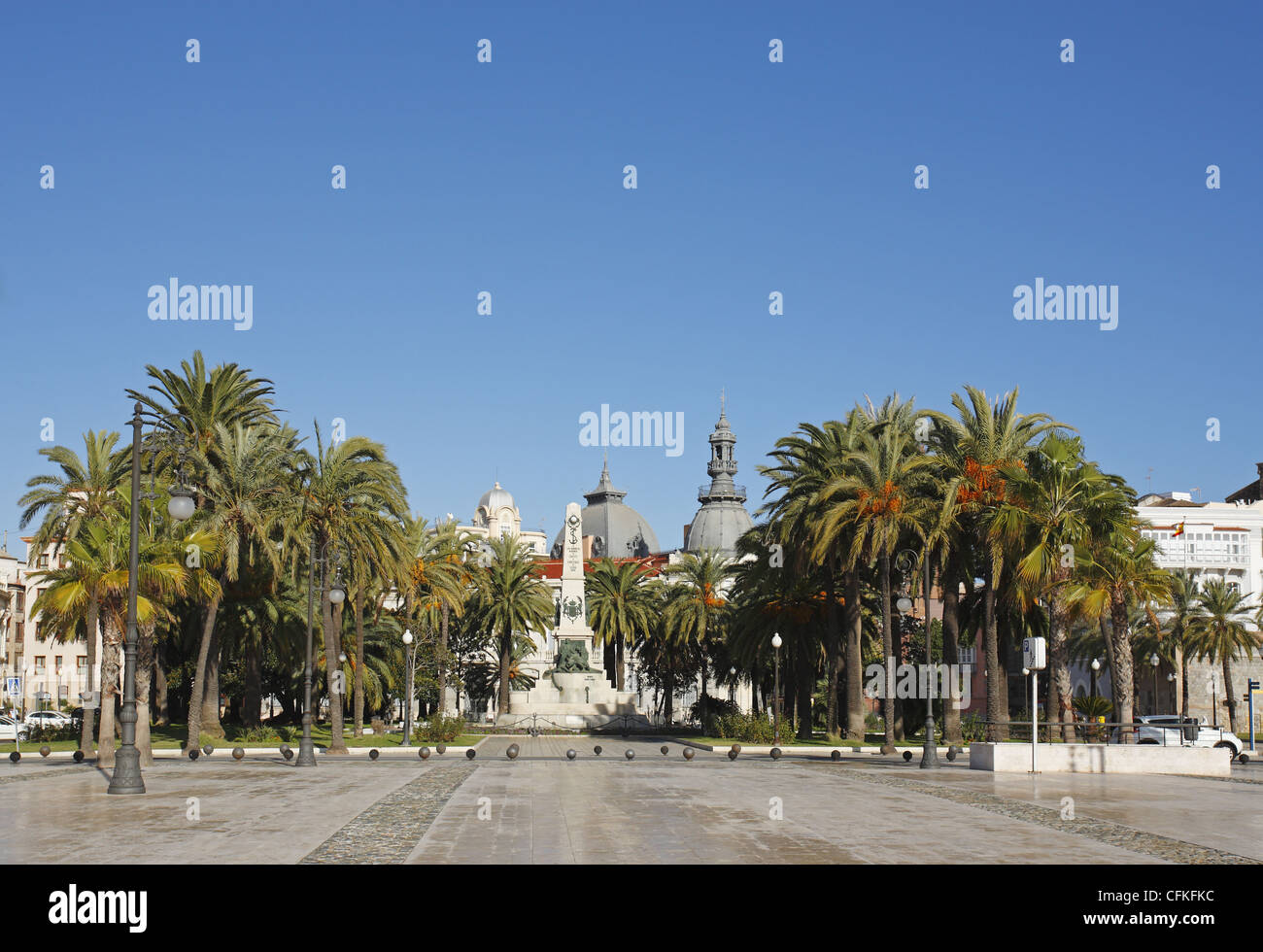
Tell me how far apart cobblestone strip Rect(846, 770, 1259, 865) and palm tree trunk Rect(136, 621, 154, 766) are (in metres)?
21.0

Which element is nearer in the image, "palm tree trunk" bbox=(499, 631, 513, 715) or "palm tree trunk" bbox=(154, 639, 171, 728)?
"palm tree trunk" bbox=(154, 639, 171, 728)

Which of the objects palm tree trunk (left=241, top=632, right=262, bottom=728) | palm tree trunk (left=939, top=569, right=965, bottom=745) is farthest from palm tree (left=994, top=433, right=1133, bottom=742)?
palm tree trunk (left=241, top=632, right=262, bottom=728)

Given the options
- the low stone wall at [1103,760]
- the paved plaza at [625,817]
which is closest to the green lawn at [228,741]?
the paved plaza at [625,817]

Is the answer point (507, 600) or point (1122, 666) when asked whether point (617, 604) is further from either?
point (1122, 666)

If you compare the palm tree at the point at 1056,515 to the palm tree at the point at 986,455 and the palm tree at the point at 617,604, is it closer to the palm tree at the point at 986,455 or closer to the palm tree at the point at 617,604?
the palm tree at the point at 986,455

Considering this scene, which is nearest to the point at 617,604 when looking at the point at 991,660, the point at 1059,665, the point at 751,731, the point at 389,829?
the point at 751,731

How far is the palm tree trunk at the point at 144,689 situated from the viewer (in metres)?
34.3

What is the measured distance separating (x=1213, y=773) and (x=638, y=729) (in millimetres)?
37329

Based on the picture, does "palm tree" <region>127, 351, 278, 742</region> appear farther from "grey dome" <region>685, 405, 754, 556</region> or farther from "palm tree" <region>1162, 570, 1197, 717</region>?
"grey dome" <region>685, 405, 754, 556</region>

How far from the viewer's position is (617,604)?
72.8 metres

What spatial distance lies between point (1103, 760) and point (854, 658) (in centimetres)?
1473

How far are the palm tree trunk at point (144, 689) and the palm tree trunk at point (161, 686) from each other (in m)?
13.7

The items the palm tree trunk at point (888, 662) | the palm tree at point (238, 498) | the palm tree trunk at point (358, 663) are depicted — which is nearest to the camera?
the palm tree at point (238, 498)

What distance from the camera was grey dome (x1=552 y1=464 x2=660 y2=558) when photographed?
532ft
